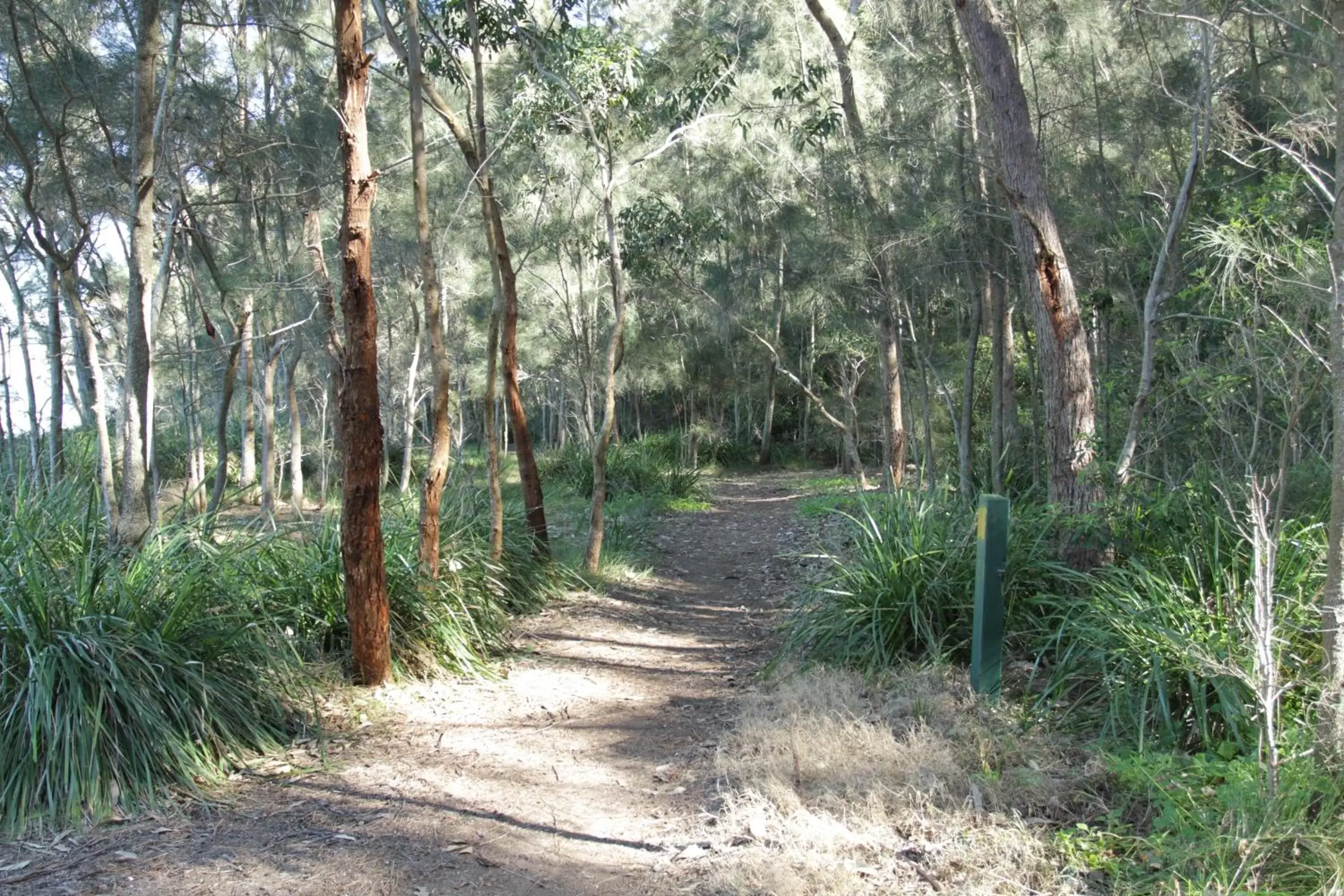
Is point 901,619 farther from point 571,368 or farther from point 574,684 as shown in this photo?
point 571,368

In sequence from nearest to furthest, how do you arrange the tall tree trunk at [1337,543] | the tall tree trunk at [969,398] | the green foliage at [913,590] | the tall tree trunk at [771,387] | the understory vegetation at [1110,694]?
the understory vegetation at [1110,694] → the tall tree trunk at [1337,543] → the green foliage at [913,590] → the tall tree trunk at [969,398] → the tall tree trunk at [771,387]

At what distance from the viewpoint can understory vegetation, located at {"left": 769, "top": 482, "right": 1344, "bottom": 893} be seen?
336cm

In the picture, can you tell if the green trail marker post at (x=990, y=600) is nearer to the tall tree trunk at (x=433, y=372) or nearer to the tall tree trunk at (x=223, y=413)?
the tall tree trunk at (x=433, y=372)

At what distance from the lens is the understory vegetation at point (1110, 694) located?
11.0ft

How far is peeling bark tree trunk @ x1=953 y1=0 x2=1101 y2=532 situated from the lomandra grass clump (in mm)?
5181

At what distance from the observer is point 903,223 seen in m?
11.7

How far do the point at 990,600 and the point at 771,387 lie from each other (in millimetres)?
24163

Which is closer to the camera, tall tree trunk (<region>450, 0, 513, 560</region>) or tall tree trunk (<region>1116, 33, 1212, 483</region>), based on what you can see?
tall tree trunk (<region>1116, 33, 1212, 483</region>)

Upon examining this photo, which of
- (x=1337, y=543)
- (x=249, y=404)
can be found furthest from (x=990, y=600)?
(x=249, y=404)

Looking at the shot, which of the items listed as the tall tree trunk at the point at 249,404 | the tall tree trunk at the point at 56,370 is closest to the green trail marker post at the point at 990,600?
the tall tree trunk at the point at 56,370

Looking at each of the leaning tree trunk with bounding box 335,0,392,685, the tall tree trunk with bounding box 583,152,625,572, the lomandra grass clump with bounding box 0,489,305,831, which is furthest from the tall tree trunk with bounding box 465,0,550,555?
the lomandra grass clump with bounding box 0,489,305,831

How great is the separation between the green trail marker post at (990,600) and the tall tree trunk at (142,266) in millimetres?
5007

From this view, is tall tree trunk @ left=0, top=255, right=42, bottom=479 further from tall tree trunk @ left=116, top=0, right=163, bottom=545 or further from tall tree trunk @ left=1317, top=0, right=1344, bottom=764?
tall tree trunk @ left=1317, top=0, right=1344, bottom=764

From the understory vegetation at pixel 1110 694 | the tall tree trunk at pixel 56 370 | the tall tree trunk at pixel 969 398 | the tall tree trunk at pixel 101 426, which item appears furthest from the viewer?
the tall tree trunk at pixel 56 370
